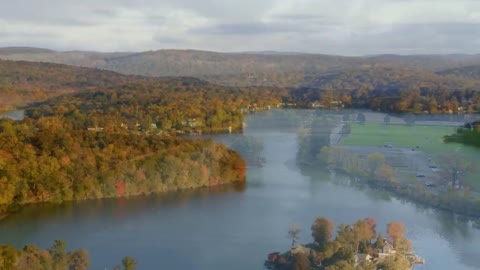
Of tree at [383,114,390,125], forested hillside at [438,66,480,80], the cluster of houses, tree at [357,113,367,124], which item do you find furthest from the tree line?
forested hillside at [438,66,480,80]

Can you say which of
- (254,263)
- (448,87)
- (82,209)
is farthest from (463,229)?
(448,87)

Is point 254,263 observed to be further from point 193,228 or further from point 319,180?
point 319,180

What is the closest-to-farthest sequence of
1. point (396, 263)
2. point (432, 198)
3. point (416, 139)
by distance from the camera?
point (396, 263) → point (432, 198) → point (416, 139)

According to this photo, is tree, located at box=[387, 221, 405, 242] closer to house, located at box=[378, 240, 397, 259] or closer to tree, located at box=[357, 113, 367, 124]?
house, located at box=[378, 240, 397, 259]

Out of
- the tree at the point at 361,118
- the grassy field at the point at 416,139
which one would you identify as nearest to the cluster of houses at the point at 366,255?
the grassy field at the point at 416,139

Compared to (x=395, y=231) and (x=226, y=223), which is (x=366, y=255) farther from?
(x=226, y=223)

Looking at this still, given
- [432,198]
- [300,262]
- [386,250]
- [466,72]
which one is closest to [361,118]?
[432,198]
